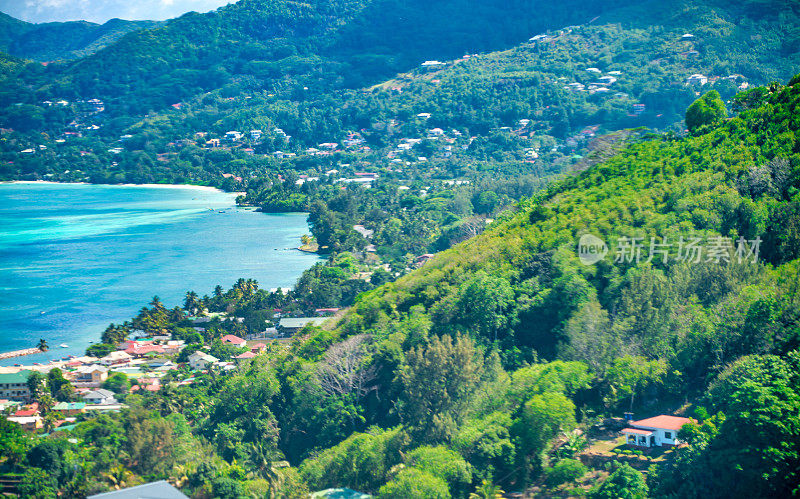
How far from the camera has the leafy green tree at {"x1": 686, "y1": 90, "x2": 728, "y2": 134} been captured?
27.9 meters

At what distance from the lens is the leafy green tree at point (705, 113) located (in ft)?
91.5

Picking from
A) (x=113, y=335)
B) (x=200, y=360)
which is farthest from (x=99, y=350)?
(x=200, y=360)

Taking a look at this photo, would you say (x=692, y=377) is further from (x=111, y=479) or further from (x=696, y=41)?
(x=696, y=41)

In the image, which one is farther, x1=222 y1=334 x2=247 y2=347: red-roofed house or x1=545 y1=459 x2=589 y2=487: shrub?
x1=222 y1=334 x2=247 y2=347: red-roofed house

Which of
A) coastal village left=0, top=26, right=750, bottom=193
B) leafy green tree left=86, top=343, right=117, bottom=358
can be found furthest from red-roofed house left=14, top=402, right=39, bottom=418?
coastal village left=0, top=26, right=750, bottom=193

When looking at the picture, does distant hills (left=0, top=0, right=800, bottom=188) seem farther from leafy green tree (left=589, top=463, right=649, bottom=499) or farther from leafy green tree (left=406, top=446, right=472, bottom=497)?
leafy green tree (left=589, top=463, right=649, bottom=499)

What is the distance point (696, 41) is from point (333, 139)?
3155 cm

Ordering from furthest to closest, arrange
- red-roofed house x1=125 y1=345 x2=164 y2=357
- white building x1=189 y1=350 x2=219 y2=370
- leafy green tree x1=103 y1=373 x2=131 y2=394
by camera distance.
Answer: red-roofed house x1=125 y1=345 x2=164 y2=357, white building x1=189 y1=350 x2=219 y2=370, leafy green tree x1=103 y1=373 x2=131 y2=394

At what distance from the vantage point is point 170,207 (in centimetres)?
5472

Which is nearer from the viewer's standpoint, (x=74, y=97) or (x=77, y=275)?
(x=77, y=275)

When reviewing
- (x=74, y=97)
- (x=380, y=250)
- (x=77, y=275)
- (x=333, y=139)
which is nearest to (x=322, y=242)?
(x=380, y=250)

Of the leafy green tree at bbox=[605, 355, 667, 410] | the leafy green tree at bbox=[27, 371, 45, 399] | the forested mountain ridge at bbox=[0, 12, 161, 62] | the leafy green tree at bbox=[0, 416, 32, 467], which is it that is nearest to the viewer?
the leafy green tree at bbox=[0, 416, 32, 467]

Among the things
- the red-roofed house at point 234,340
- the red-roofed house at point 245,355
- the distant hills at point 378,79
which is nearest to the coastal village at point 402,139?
the distant hills at point 378,79

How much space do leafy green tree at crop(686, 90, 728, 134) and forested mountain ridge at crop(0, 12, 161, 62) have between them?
12253cm
